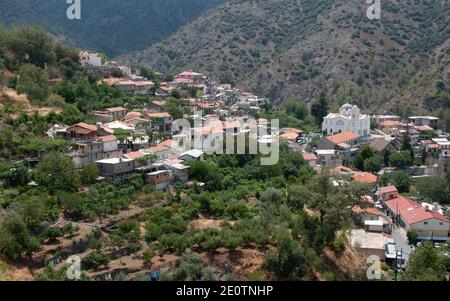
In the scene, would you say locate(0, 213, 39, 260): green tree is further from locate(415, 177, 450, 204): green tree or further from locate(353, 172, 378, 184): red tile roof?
locate(415, 177, 450, 204): green tree

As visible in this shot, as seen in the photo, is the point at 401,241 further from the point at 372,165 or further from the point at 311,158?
the point at 372,165

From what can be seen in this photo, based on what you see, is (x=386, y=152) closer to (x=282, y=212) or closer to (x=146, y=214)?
(x=282, y=212)

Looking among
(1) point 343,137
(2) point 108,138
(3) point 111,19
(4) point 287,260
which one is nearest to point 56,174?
(2) point 108,138

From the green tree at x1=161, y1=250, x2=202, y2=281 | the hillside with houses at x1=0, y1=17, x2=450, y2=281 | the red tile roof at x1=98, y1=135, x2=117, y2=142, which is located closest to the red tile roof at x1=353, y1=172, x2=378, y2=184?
→ the hillside with houses at x1=0, y1=17, x2=450, y2=281

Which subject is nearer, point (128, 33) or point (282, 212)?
point (282, 212)

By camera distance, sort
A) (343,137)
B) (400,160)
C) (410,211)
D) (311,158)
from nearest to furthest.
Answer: (410,211)
(311,158)
(400,160)
(343,137)
